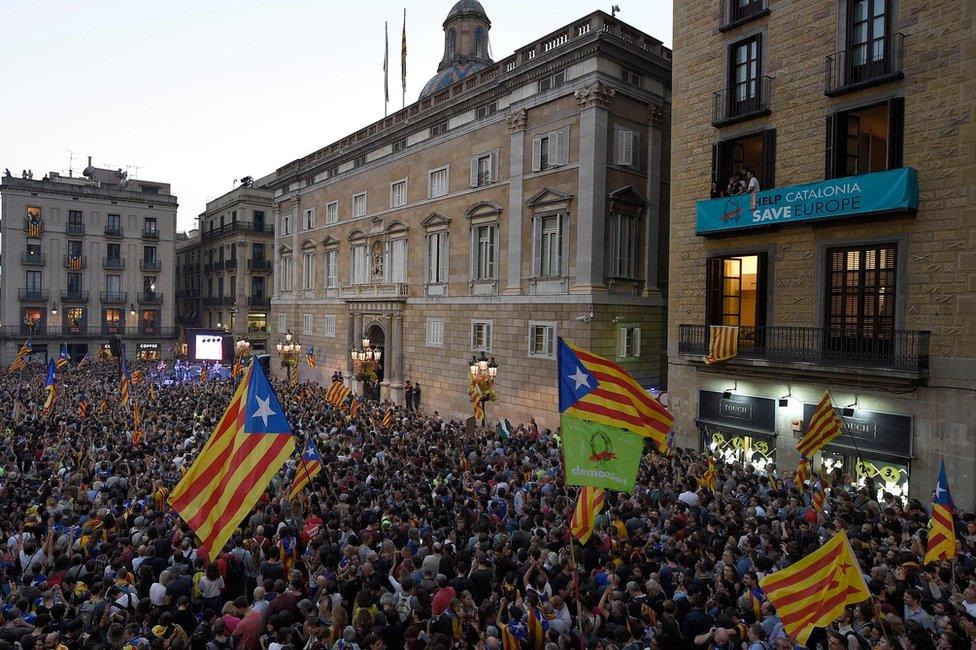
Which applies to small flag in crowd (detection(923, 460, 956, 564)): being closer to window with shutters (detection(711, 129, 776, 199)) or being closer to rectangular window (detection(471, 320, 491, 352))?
window with shutters (detection(711, 129, 776, 199))

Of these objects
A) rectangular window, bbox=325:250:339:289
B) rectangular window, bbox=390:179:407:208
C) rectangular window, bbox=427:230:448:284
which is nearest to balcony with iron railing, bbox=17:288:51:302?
rectangular window, bbox=325:250:339:289

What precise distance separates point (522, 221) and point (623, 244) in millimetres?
4470

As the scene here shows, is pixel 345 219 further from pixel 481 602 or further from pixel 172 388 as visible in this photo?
pixel 481 602

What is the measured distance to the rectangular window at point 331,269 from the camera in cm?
4082

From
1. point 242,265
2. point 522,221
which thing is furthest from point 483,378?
point 242,265

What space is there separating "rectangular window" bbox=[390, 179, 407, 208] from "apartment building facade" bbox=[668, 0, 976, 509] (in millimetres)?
17212

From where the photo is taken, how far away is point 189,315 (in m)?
67.3

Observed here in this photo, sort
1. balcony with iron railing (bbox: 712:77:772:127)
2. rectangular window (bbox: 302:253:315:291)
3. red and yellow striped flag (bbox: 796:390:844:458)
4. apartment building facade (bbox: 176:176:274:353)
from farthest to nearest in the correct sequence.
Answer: apartment building facade (bbox: 176:176:274:353)
rectangular window (bbox: 302:253:315:291)
balcony with iron railing (bbox: 712:77:772:127)
red and yellow striped flag (bbox: 796:390:844:458)

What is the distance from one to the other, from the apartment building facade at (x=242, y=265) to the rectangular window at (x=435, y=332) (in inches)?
1233

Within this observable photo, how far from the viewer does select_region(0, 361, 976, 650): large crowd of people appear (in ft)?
25.2

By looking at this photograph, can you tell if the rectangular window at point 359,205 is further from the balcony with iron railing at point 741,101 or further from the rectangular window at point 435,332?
the balcony with iron railing at point 741,101

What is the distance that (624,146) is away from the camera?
24859 millimetres

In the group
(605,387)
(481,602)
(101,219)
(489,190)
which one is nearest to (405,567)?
(481,602)

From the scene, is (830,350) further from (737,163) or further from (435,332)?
(435,332)
